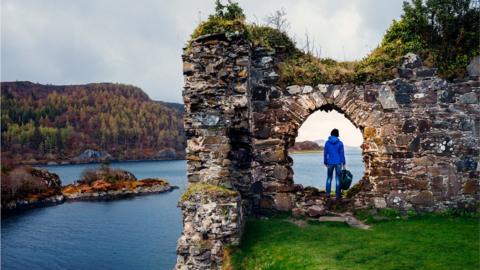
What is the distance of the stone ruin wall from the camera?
7492mm

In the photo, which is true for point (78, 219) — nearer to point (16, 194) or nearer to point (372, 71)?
point (16, 194)

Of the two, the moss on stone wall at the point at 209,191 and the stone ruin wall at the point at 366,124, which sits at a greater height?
the stone ruin wall at the point at 366,124

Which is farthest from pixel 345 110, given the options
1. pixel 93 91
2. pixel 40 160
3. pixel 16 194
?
pixel 93 91

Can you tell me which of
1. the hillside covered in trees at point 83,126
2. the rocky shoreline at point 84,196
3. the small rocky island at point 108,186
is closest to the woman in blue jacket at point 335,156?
the rocky shoreline at point 84,196

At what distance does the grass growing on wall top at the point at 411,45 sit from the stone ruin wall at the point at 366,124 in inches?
8.0

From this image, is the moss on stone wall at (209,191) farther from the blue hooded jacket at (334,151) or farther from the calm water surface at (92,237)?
the calm water surface at (92,237)

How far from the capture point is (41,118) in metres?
124

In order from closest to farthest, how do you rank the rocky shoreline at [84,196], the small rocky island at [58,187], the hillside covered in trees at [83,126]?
1. the rocky shoreline at [84,196]
2. the small rocky island at [58,187]
3. the hillside covered in trees at [83,126]

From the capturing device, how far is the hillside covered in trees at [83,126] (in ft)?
373

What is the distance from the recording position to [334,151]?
8.59 meters

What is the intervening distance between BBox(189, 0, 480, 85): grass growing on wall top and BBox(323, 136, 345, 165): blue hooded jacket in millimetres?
1274

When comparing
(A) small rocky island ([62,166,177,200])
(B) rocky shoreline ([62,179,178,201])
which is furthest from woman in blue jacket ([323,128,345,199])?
(A) small rocky island ([62,166,177,200])

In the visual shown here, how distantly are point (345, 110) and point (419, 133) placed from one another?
1.56 metres

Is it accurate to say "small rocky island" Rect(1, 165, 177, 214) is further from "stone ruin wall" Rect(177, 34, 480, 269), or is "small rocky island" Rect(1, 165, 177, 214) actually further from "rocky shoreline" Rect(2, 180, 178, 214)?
"stone ruin wall" Rect(177, 34, 480, 269)
